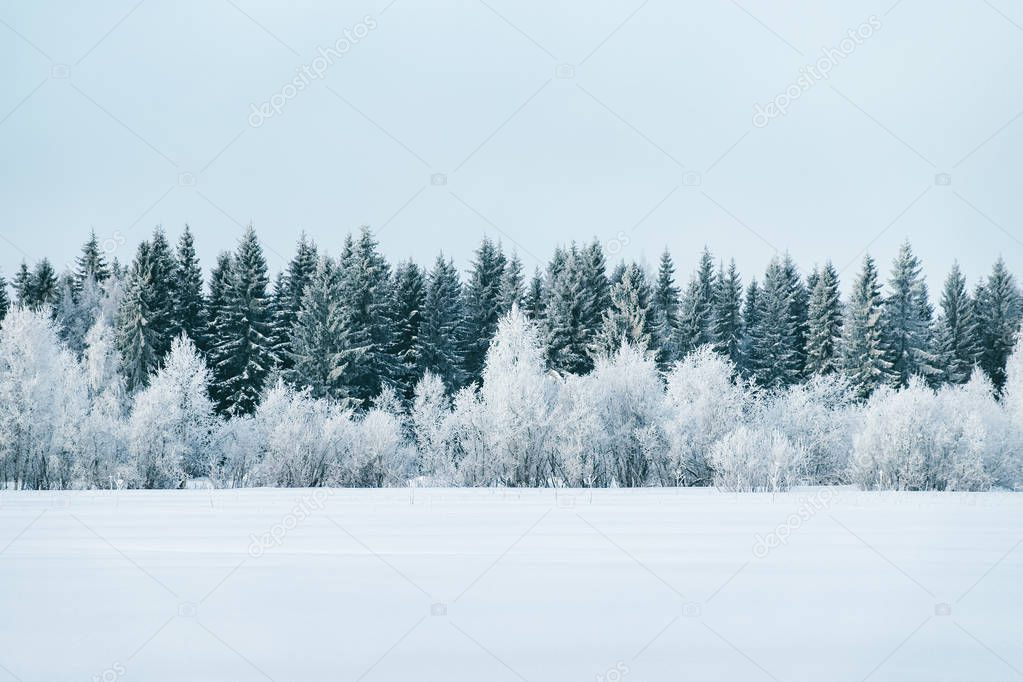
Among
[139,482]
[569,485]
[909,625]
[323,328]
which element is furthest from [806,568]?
[323,328]

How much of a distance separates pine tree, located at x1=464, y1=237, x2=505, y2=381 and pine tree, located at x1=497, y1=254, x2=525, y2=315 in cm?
28

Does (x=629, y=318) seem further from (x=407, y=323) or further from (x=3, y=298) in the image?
(x=3, y=298)

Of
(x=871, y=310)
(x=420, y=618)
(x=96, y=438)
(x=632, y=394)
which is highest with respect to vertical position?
(x=871, y=310)

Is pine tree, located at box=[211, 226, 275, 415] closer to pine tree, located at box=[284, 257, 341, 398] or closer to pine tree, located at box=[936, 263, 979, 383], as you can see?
pine tree, located at box=[284, 257, 341, 398]

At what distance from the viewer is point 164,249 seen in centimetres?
5491

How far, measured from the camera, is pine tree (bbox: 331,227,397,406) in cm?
5375

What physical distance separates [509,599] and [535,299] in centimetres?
5187

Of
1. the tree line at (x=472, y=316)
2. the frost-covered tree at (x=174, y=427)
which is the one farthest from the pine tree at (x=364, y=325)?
the frost-covered tree at (x=174, y=427)

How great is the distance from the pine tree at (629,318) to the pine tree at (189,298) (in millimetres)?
21839

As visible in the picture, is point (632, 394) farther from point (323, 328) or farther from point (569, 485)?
point (323, 328)

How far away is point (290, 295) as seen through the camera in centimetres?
5950

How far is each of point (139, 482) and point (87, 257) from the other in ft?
117

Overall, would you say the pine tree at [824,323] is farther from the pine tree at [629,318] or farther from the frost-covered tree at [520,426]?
the frost-covered tree at [520,426]

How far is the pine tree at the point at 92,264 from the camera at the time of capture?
6694 centimetres
